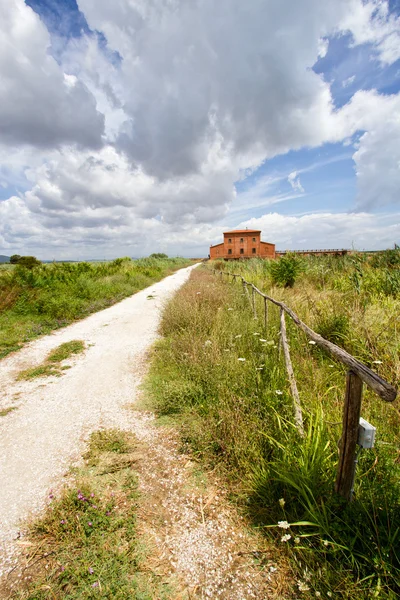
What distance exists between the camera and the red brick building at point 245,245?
183 ft

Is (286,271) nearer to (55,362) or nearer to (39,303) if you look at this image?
(55,362)

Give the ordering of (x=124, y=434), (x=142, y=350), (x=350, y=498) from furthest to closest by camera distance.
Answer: (x=142, y=350) → (x=124, y=434) → (x=350, y=498)

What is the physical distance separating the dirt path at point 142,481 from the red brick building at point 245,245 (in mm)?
53070

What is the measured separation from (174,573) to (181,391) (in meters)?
1.98

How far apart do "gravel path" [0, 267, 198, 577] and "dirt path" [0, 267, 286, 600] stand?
0.04 feet

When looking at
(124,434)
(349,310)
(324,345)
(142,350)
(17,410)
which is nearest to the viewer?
(324,345)

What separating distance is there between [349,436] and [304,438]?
668 millimetres

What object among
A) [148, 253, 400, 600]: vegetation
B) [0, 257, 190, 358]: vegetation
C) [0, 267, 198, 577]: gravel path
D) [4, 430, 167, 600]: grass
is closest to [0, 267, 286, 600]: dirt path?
[0, 267, 198, 577]: gravel path

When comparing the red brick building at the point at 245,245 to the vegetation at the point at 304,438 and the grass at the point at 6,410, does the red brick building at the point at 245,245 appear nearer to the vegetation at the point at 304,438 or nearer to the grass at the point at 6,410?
the vegetation at the point at 304,438

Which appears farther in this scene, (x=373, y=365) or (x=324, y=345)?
(x=373, y=365)

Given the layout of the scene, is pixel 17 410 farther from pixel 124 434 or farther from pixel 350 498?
pixel 350 498

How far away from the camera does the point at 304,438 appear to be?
2.15 metres

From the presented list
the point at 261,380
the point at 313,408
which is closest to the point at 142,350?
the point at 261,380

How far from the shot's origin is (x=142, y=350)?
5.96 metres
